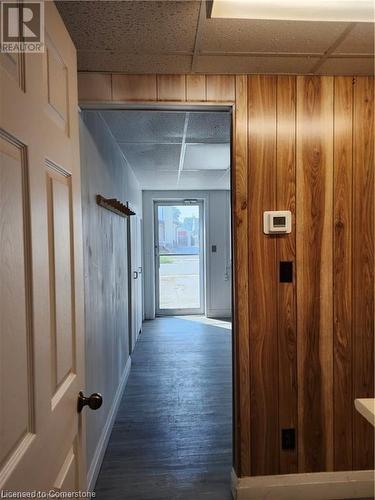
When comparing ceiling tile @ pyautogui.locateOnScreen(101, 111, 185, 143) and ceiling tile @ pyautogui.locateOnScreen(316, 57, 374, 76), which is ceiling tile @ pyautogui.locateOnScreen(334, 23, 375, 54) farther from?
ceiling tile @ pyautogui.locateOnScreen(101, 111, 185, 143)

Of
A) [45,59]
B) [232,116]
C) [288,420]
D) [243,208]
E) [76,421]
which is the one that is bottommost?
[288,420]

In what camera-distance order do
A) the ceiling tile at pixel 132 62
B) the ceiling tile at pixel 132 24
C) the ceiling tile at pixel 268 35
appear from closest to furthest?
the ceiling tile at pixel 132 24
the ceiling tile at pixel 268 35
the ceiling tile at pixel 132 62

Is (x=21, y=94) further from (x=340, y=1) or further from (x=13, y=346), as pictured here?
(x=340, y=1)

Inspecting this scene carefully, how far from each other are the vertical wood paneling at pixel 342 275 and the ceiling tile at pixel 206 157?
1504 mm

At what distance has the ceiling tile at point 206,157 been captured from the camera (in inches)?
131

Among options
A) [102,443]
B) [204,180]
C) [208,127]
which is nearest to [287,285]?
[208,127]

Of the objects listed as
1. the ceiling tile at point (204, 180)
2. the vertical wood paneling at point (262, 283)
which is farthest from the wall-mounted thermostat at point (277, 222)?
the ceiling tile at point (204, 180)

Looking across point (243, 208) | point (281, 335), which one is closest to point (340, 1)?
point (243, 208)

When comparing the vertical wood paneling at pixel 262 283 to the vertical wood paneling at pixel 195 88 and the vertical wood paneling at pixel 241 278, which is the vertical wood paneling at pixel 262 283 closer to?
the vertical wood paneling at pixel 241 278

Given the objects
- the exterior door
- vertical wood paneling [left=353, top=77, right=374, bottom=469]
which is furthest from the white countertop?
the exterior door

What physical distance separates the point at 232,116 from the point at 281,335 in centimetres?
123

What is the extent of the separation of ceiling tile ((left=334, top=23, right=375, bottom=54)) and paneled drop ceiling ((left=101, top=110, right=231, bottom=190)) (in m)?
0.69

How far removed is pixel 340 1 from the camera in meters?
1.21

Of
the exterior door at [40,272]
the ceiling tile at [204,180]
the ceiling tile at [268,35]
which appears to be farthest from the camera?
the ceiling tile at [204,180]
